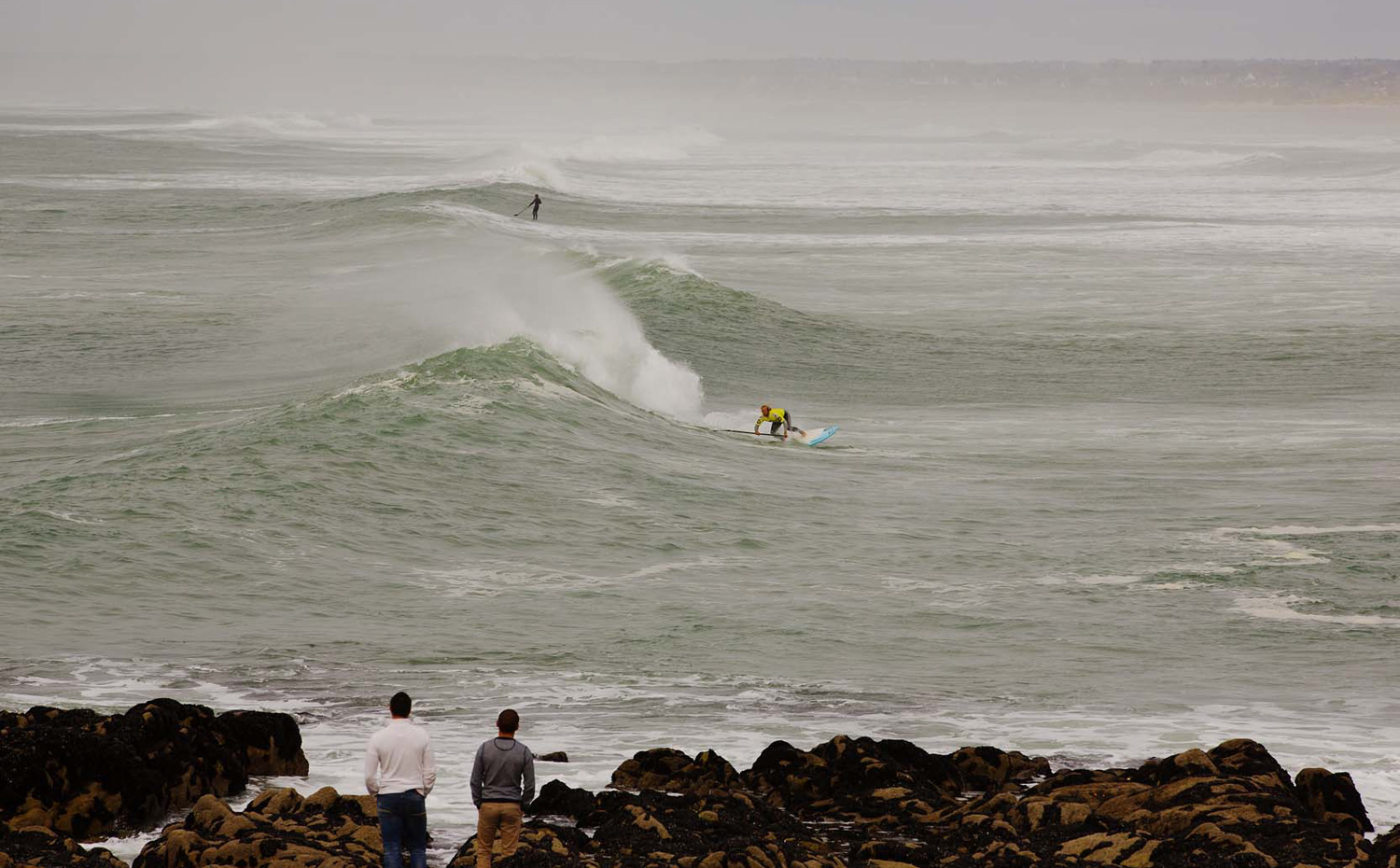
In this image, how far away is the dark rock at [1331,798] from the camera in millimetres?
10453

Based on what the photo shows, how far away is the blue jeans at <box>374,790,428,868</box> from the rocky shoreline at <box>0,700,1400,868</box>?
60 cm

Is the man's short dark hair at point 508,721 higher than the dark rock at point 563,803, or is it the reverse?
the man's short dark hair at point 508,721

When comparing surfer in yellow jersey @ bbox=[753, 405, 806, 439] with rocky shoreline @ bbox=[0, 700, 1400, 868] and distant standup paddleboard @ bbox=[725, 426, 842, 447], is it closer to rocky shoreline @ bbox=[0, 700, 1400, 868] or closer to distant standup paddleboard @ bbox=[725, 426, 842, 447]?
distant standup paddleboard @ bbox=[725, 426, 842, 447]

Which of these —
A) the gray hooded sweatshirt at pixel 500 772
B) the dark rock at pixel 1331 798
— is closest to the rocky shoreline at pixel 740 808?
the dark rock at pixel 1331 798

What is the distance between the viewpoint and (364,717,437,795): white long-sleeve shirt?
8484mm

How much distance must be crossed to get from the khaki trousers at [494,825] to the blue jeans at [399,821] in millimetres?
335

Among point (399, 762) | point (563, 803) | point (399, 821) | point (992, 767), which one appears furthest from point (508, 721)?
point (992, 767)

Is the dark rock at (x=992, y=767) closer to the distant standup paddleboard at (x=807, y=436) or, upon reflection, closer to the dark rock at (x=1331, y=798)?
the dark rock at (x=1331, y=798)

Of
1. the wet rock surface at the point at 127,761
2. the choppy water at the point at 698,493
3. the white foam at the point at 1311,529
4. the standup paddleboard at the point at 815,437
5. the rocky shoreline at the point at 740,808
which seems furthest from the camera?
the standup paddleboard at the point at 815,437

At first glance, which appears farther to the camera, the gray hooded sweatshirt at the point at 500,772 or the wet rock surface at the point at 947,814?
the wet rock surface at the point at 947,814

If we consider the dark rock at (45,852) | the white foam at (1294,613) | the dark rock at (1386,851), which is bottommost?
the dark rock at (45,852)

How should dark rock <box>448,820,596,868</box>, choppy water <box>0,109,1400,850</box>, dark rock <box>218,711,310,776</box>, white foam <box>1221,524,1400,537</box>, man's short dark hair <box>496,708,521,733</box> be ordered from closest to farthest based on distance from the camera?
man's short dark hair <box>496,708,521,733</box> < dark rock <box>448,820,596,868</box> < dark rock <box>218,711,310,776</box> < choppy water <box>0,109,1400,850</box> < white foam <box>1221,524,1400,537</box>

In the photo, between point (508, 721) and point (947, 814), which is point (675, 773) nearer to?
point (947, 814)

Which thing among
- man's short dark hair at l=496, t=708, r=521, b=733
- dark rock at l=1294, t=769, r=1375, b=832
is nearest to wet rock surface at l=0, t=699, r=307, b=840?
man's short dark hair at l=496, t=708, r=521, b=733
